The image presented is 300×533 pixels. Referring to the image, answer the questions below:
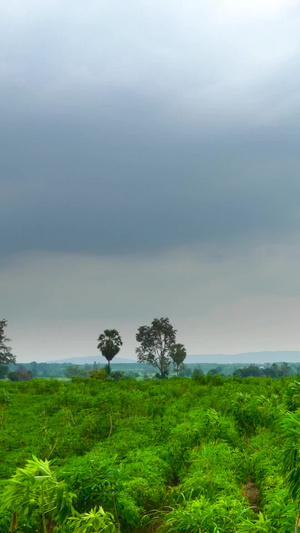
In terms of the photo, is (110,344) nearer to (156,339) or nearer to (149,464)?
(156,339)

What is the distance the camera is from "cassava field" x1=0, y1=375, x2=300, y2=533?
7523mm

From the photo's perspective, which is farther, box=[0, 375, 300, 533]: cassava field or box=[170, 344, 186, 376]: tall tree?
box=[170, 344, 186, 376]: tall tree

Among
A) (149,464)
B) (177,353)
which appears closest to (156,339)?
(177,353)

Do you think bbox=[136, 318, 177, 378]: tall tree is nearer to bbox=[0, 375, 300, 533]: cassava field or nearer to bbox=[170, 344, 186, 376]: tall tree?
bbox=[170, 344, 186, 376]: tall tree

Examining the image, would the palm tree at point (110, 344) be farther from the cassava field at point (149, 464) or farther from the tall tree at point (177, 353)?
the cassava field at point (149, 464)

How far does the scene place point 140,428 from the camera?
24.4 m

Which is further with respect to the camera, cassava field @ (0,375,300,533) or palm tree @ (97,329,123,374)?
palm tree @ (97,329,123,374)

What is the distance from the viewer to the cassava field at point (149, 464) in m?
7.52

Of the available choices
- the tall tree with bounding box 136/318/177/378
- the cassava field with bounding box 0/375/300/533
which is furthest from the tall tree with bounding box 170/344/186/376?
the cassava field with bounding box 0/375/300/533

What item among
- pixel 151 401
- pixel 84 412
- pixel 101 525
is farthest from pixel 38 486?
pixel 151 401

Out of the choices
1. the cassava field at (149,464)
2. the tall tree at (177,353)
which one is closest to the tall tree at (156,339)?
the tall tree at (177,353)

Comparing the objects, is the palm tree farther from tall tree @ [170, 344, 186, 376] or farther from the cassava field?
the cassava field

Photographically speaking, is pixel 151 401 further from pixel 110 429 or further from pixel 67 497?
pixel 67 497

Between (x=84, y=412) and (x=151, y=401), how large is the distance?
5.19 meters
